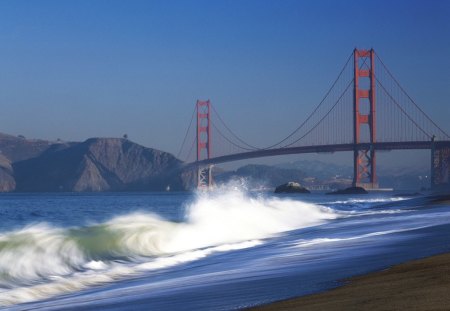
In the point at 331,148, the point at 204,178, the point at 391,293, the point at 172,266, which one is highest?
the point at 331,148

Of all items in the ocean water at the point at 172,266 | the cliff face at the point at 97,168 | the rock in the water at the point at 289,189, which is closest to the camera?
the ocean water at the point at 172,266

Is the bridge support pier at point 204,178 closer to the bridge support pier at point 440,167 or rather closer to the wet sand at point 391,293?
the bridge support pier at point 440,167

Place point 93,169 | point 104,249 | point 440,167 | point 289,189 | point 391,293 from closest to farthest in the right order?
point 391,293 → point 104,249 → point 440,167 → point 289,189 → point 93,169

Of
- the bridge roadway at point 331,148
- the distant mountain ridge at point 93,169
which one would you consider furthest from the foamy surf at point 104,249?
the distant mountain ridge at point 93,169

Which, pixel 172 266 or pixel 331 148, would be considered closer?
pixel 172 266

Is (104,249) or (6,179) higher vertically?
(6,179)

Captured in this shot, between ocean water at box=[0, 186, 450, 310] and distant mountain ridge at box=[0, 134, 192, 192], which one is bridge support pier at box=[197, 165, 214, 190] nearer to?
distant mountain ridge at box=[0, 134, 192, 192]

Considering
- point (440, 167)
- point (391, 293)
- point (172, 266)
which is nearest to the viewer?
point (391, 293)

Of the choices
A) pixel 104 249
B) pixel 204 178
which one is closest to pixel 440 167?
pixel 204 178

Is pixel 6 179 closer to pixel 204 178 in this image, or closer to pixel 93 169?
pixel 93 169
